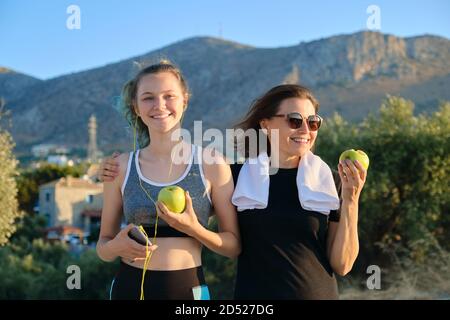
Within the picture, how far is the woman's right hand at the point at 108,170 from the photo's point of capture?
332 cm

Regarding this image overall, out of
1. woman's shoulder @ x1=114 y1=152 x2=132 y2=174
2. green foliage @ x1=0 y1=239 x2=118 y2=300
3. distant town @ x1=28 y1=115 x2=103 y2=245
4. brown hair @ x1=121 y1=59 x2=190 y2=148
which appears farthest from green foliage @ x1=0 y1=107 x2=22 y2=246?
distant town @ x1=28 y1=115 x2=103 y2=245

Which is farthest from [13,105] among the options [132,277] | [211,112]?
[132,277]

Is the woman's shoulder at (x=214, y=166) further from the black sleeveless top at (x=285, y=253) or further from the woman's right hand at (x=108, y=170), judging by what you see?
the woman's right hand at (x=108, y=170)

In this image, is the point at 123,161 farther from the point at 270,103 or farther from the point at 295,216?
the point at 295,216

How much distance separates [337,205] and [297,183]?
255mm

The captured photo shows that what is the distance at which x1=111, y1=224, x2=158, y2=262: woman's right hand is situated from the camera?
120 inches

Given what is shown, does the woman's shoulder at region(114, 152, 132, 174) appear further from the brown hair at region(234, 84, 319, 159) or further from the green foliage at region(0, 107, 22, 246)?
the green foliage at region(0, 107, 22, 246)

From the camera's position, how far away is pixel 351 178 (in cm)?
310

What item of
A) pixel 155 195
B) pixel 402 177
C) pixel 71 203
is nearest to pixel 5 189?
pixel 402 177

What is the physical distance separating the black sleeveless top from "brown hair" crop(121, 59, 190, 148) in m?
0.84

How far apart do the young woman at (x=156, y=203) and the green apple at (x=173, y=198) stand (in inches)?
3.8

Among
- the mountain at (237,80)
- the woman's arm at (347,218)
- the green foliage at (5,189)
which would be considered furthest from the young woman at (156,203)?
the mountain at (237,80)

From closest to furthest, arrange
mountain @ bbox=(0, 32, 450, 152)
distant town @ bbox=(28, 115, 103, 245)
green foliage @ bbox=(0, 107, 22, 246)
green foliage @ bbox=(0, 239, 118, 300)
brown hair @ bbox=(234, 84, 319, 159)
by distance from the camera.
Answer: brown hair @ bbox=(234, 84, 319, 159) < green foliage @ bbox=(0, 107, 22, 246) < green foliage @ bbox=(0, 239, 118, 300) < distant town @ bbox=(28, 115, 103, 245) < mountain @ bbox=(0, 32, 450, 152)

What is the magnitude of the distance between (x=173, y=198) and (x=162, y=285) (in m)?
0.54
